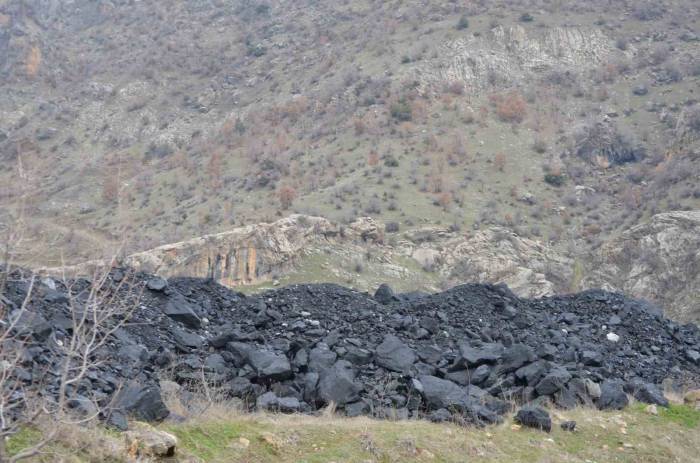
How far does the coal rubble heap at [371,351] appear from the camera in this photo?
8.48 meters

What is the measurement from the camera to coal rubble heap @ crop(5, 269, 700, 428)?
848cm

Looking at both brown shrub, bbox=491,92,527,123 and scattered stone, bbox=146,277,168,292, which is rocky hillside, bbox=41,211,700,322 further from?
brown shrub, bbox=491,92,527,123

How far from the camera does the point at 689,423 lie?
370 inches

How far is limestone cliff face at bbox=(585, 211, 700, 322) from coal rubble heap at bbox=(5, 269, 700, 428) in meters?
8.74

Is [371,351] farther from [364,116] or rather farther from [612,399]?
[364,116]

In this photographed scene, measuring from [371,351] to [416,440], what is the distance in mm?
2479

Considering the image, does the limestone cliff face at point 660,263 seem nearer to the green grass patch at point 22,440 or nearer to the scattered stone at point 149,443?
the scattered stone at point 149,443

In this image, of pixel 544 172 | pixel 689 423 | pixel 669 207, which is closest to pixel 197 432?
pixel 689 423

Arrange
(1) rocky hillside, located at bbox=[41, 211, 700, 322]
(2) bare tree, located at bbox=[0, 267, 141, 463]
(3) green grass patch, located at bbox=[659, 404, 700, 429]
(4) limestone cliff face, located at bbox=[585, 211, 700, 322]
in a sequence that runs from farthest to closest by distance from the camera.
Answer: (4) limestone cliff face, located at bbox=[585, 211, 700, 322] → (1) rocky hillside, located at bbox=[41, 211, 700, 322] → (3) green grass patch, located at bbox=[659, 404, 700, 429] → (2) bare tree, located at bbox=[0, 267, 141, 463]

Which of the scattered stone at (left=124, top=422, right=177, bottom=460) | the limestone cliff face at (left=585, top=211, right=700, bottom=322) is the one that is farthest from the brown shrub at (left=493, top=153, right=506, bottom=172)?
the scattered stone at (left=124, top=422, right=177, bottom=460)

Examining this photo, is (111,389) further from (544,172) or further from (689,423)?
(544,172)

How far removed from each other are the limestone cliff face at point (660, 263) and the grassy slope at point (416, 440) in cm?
1351

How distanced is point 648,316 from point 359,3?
43.5 meters

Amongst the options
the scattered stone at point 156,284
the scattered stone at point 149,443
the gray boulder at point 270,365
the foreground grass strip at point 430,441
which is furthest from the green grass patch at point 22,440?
the scattered stone at point 156,284
